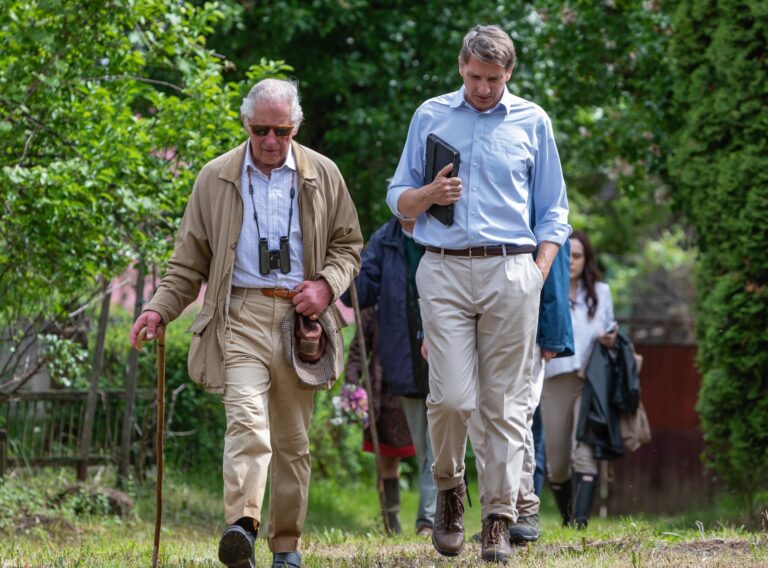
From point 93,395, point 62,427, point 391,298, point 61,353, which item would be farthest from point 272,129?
point 62,427

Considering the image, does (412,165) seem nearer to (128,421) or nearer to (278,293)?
(278,293)

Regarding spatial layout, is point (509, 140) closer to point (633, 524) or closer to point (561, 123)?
point (633, 524)

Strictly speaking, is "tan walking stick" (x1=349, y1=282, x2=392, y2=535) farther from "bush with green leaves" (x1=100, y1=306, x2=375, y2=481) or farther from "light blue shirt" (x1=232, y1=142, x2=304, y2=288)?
"light blue shirt" (x1=232, y1=142, x2=304, y2=288)

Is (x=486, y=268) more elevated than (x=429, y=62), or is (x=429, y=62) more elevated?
(x=429, y=62)

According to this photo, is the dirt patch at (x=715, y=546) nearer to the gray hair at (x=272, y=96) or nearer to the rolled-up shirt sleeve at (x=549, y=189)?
the rolled-up shirt sleeve at (x=549, y=189)

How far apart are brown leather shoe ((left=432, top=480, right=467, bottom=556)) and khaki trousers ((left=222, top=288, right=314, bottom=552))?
599 mm

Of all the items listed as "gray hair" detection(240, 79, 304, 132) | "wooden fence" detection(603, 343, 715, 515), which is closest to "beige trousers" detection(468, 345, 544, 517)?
"gray hair" detection(240, 79, 304, 132)

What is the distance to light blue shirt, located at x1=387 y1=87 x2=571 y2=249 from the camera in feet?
17.8

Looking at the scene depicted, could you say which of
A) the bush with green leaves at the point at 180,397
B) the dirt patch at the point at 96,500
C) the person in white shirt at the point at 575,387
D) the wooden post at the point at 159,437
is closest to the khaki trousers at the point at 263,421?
the wooden post at the point at 159,437

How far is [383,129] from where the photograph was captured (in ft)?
42.3

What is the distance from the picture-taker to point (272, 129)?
17.5 feet

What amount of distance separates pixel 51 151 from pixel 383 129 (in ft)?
17.2

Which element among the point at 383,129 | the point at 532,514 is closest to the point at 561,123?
the point at 383,129

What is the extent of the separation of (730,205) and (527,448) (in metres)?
3.67
